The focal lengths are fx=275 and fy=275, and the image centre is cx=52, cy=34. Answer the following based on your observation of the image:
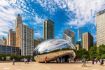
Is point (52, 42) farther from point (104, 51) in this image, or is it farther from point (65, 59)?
point (104, 51)

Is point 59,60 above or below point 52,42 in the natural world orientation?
below

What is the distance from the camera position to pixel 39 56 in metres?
77.6

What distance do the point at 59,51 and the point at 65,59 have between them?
8043mm

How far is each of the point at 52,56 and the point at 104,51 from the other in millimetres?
73243

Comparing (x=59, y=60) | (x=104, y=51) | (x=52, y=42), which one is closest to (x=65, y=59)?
(x=59, y=60)

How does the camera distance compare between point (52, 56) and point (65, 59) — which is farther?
point (65, 59)

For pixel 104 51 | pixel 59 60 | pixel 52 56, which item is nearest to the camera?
pixel 52 56

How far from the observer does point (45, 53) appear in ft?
248

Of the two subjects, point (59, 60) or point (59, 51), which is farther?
point (59, 60)

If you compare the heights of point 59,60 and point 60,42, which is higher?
point 60,42

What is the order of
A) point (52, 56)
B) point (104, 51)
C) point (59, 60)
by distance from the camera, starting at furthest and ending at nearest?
1. point (104, 51)
2. point (59, 60)
3. point (52, 56)

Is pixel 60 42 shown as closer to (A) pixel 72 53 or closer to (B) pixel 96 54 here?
(A) pixel 72 53

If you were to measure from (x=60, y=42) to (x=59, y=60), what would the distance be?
5650mm

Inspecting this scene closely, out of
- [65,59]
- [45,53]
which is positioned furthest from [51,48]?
[65,59]
